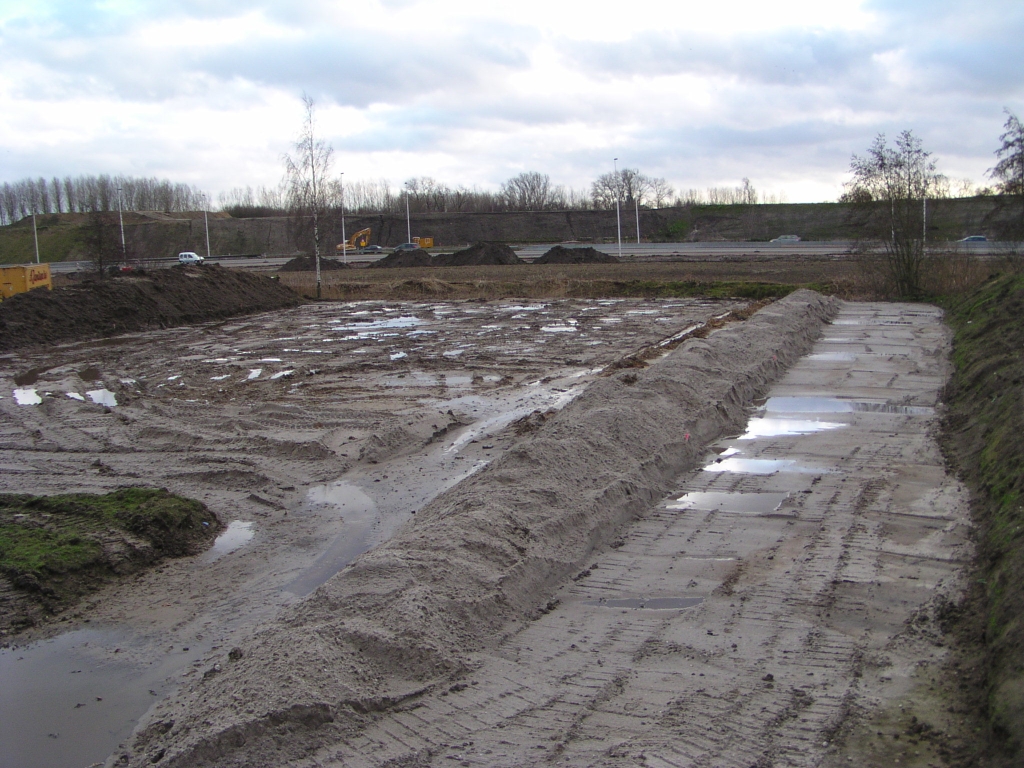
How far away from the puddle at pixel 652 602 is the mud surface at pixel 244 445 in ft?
7.99

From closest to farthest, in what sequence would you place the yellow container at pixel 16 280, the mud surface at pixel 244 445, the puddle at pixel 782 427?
the mud surface at pixel 244 445
the puddle at pixel 782 427
the yellow container at pixel 16 280

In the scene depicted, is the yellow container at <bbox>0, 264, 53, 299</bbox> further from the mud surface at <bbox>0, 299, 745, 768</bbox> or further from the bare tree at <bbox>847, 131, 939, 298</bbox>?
the bare tree at <bbox>847, 131, 939, 298</bbox>

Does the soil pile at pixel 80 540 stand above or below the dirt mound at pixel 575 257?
below

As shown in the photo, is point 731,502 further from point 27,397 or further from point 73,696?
point 27,397

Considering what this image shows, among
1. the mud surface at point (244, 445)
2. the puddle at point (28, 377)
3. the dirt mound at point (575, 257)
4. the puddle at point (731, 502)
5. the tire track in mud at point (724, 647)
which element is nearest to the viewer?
the tire track in mud at point (724, 647)

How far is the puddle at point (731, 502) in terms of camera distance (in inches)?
314

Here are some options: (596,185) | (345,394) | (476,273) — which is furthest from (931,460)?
(596,185)

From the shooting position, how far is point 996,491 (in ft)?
24.5

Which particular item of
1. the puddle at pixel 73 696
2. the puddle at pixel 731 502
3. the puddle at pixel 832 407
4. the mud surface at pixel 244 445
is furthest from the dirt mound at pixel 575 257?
the puddle at pixel 73 696

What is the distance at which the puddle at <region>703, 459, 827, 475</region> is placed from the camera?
913 centimetres

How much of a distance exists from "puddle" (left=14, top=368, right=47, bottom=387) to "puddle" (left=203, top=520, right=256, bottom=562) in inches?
397

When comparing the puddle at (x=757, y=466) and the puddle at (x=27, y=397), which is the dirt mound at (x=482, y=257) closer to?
the puddle at (x=27, y=397)

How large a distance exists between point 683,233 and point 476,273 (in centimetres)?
4654

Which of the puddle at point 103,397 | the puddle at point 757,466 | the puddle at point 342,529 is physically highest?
the puddle at point 103,397
